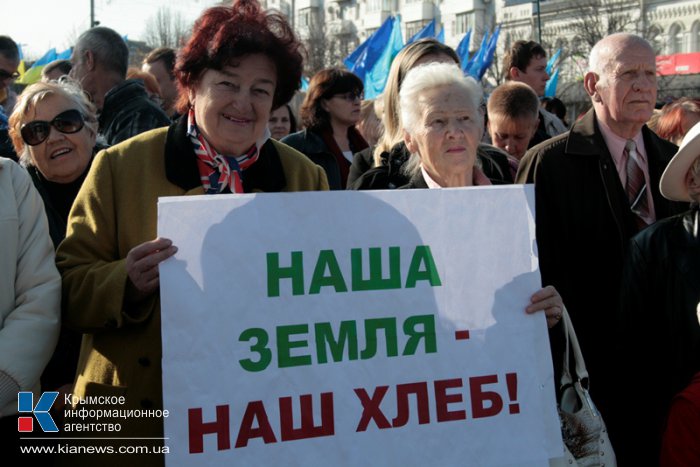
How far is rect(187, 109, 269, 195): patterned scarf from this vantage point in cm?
282

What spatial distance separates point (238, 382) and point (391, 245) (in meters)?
0.63

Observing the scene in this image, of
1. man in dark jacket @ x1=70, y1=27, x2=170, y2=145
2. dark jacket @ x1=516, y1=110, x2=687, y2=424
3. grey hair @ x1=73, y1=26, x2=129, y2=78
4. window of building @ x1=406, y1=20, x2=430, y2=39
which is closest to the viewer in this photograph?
dark jacket @ x1=516, y1=110, x2=687, y2=424

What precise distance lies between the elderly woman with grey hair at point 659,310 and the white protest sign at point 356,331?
3.10ft

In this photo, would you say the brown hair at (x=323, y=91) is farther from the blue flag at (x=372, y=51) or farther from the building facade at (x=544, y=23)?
the building facade at (x=544, y=23)

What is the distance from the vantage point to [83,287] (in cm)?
258

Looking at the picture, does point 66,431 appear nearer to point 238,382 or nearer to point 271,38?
point 238,382

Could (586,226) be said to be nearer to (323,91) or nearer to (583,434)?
(583,434)

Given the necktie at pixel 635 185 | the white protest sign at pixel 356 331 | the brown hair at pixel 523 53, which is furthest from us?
the brown hair at pixel 523 53

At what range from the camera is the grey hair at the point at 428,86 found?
10.9ft

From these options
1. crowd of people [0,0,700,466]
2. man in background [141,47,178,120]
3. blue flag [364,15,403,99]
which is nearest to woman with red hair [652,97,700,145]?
crowd of people [0,0,700,466]

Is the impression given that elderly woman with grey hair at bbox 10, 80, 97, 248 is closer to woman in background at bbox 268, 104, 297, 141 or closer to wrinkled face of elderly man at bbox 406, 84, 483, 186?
wrinkled face of elderly man at bbox 406, 84, 483, 186

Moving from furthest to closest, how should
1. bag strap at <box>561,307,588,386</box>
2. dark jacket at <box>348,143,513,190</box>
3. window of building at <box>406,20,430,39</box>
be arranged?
window of building at <box>406,20,430,39</box>, dark jacket at <box>348,143,513,190</box>, bag strap at <box>561,307,588,386</box>

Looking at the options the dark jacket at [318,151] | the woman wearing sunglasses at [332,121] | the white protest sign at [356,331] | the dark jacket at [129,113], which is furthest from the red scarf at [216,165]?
the woman wearing sunglasses at [332,121]
